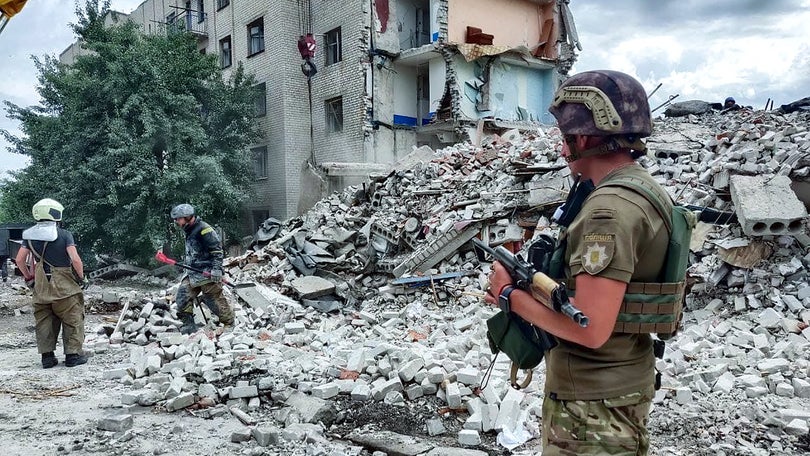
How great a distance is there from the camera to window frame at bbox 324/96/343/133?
19016mm

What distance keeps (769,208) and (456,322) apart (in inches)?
151

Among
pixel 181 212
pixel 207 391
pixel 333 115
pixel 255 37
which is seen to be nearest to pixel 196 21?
pixel 255 37

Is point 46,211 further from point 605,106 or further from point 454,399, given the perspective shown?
point 605,106

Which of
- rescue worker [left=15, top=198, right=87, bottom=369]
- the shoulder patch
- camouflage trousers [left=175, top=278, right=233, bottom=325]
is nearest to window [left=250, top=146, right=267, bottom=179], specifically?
camouflage trousers [left=175, top=278, right=233, bottom=325]

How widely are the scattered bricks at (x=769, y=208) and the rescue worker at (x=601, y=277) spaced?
510 centimetres

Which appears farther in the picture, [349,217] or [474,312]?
[349,217]

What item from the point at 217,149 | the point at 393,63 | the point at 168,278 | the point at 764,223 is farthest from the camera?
the point at 393,63

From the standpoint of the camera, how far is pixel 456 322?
23.2 ft

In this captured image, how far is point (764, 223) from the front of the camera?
602 cm

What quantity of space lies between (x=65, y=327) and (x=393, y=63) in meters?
14.7

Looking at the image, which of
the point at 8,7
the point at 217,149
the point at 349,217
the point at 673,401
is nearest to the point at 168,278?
the point at 217,149

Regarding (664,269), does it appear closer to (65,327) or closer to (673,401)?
(673,401)

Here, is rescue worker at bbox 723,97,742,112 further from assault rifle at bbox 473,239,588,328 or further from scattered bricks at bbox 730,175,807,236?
assault rifle at bbox 473,239,588,328

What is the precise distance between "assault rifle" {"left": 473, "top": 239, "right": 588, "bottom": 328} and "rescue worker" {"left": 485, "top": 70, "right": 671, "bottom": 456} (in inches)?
1.1
